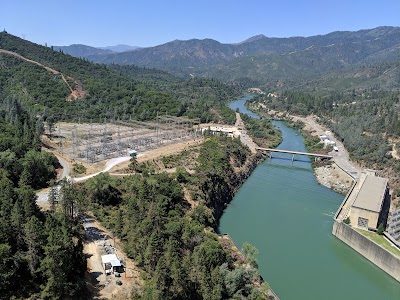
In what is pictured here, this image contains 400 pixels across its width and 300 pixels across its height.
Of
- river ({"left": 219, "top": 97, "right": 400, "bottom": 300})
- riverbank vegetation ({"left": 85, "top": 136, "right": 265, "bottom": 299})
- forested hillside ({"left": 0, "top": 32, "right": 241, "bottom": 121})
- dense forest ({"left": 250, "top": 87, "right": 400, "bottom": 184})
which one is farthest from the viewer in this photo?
forested hillside ({"left": 0, "top": 32, "right": 241, "bottom": 121})

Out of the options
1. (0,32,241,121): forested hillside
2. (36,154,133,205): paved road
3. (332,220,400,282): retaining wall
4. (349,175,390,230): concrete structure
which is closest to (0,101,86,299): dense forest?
(36,154,133,205): paved road

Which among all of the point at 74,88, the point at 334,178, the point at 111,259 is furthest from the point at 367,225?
the point at 74,88

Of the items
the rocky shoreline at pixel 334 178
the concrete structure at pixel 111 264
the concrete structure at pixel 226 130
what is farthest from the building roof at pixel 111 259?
the concrete structure at pixel 226 130

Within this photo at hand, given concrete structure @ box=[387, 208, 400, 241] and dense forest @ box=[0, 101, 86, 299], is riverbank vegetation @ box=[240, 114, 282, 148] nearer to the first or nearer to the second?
concrete structure @ box=[387, 208, 400, 241]

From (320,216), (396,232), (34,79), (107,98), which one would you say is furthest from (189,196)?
(34,79)

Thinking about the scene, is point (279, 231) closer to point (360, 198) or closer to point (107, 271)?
point (360, 198)
